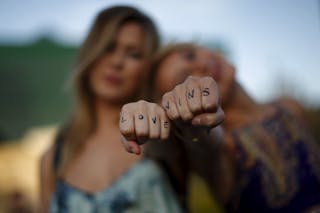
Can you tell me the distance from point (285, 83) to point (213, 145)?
0.79m

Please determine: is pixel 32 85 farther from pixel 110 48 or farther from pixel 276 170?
pixel 276 170

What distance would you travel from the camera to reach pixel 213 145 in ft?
2.83

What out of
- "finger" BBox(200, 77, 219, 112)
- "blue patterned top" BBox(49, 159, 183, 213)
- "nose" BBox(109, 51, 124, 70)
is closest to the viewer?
"finger" BBox(200, 77, 219, 112)

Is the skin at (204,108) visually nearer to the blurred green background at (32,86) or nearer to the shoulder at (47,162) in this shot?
the shoulder at (47,162)

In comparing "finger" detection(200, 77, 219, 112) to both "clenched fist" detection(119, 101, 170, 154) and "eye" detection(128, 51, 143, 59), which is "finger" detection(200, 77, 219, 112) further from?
"eye" detection(128, 51, 143, 59)

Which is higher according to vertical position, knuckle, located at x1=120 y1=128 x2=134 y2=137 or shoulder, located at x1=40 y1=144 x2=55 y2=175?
knuckle, located at x1=120 y1=128 x2=134 y2=137

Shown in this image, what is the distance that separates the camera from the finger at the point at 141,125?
0.58 m

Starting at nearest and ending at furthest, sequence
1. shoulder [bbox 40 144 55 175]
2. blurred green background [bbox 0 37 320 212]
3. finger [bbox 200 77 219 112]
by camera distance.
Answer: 1. finger [bbox 200 77 219 112]
2. shoulder [bbox 40 144 55 175]
3. blurred green background [bbox 0 37 320 212]

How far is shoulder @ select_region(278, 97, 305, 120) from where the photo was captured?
1253mm

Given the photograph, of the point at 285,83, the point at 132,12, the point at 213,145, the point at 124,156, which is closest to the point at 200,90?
the point at 213,145

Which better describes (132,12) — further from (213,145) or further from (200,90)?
(200,90)

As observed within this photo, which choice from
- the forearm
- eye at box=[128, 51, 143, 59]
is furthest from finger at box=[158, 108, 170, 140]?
eye at box=[128, 51, 143, 59]

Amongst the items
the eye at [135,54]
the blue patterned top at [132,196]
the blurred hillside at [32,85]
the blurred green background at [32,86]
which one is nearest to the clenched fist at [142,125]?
the blue patterned top at [132,196]

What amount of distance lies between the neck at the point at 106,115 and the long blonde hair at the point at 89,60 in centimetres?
2
